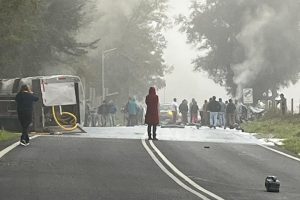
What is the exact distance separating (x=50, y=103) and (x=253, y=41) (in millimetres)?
34677

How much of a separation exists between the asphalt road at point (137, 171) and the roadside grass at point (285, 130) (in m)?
2.11

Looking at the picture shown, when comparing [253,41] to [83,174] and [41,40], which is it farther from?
[83,174]

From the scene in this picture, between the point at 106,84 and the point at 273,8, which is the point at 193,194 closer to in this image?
the point at 273,8

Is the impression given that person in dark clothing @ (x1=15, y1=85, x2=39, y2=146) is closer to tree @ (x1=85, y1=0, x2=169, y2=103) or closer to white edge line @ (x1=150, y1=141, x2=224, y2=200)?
white edge line @ (x1=150, y1=141, x2=224, y2=200)

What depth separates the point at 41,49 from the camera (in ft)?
140

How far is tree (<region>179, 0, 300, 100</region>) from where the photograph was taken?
196ft

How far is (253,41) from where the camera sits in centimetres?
6088

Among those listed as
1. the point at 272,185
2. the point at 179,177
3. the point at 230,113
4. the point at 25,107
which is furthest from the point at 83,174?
the point at 230,113

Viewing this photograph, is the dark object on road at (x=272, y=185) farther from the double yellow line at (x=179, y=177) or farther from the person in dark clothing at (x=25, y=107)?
the person in dark clothing at (x=25, y=107)

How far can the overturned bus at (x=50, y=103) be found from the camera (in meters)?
28.7

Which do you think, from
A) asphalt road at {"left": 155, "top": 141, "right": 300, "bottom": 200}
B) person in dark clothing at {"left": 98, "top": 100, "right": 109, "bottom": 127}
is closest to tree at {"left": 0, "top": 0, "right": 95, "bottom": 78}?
person in dark clothing at {"left": 98, "top": 100, "right": 109, "bottom": 127}

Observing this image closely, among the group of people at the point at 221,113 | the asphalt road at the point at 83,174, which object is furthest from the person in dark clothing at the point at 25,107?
the group of people at the point at 221,113

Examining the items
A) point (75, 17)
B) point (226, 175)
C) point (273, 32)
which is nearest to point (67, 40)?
point (75, 17)

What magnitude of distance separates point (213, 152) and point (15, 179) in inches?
343
